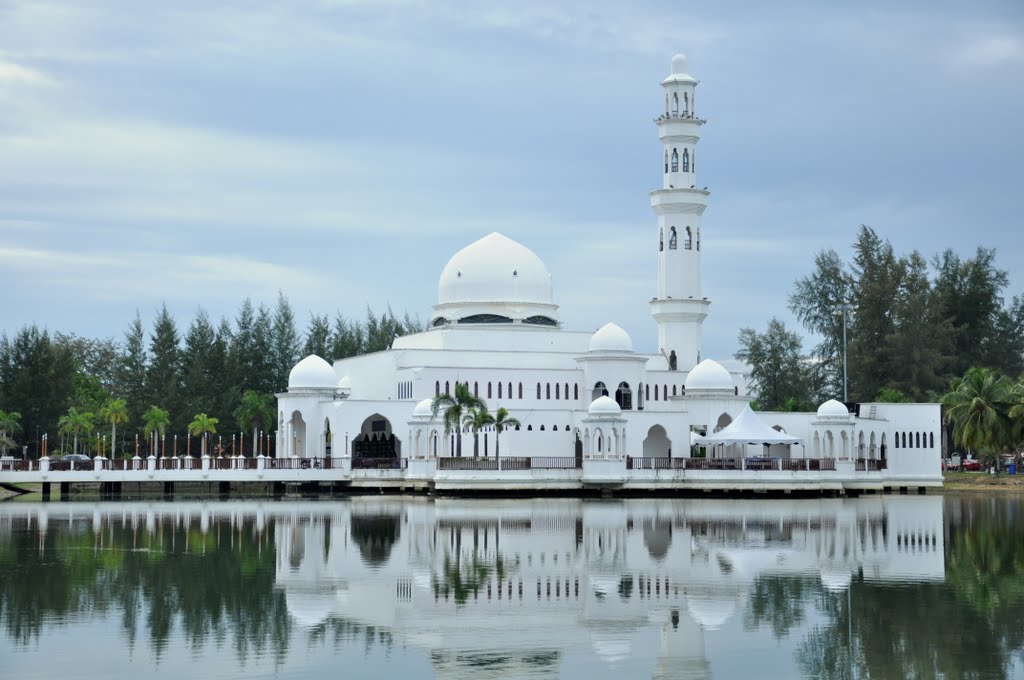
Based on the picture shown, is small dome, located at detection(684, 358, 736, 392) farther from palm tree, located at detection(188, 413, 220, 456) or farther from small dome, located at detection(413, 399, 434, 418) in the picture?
palm tree, located at detection(188, 413, 220, 456)

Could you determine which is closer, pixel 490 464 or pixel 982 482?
pixel 490 464

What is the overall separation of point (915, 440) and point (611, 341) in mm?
14683

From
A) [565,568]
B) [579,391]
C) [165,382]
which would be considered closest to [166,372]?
[165,382]

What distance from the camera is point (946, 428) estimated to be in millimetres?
82438

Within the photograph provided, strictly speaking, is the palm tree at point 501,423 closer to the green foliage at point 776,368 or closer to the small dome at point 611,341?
the small dome at point 611,341

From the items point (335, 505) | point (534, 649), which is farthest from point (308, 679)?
point (335, 505)

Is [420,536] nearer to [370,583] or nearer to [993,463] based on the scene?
[370,583]

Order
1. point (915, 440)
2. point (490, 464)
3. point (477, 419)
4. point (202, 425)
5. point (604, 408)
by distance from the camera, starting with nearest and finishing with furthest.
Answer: point (490, 464) < point (604, 408) < point (477, 419) < point (915, 440) < point (202, 425)

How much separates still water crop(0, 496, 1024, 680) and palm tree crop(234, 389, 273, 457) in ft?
122

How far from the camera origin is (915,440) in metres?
68.9

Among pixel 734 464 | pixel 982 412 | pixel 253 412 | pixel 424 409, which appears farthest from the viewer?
pixel 253 412

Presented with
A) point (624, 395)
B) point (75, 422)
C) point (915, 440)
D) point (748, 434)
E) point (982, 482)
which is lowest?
point (982, 482)

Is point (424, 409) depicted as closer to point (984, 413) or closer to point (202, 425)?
point (202, 425)

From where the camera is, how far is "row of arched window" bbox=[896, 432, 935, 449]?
68.9 m
